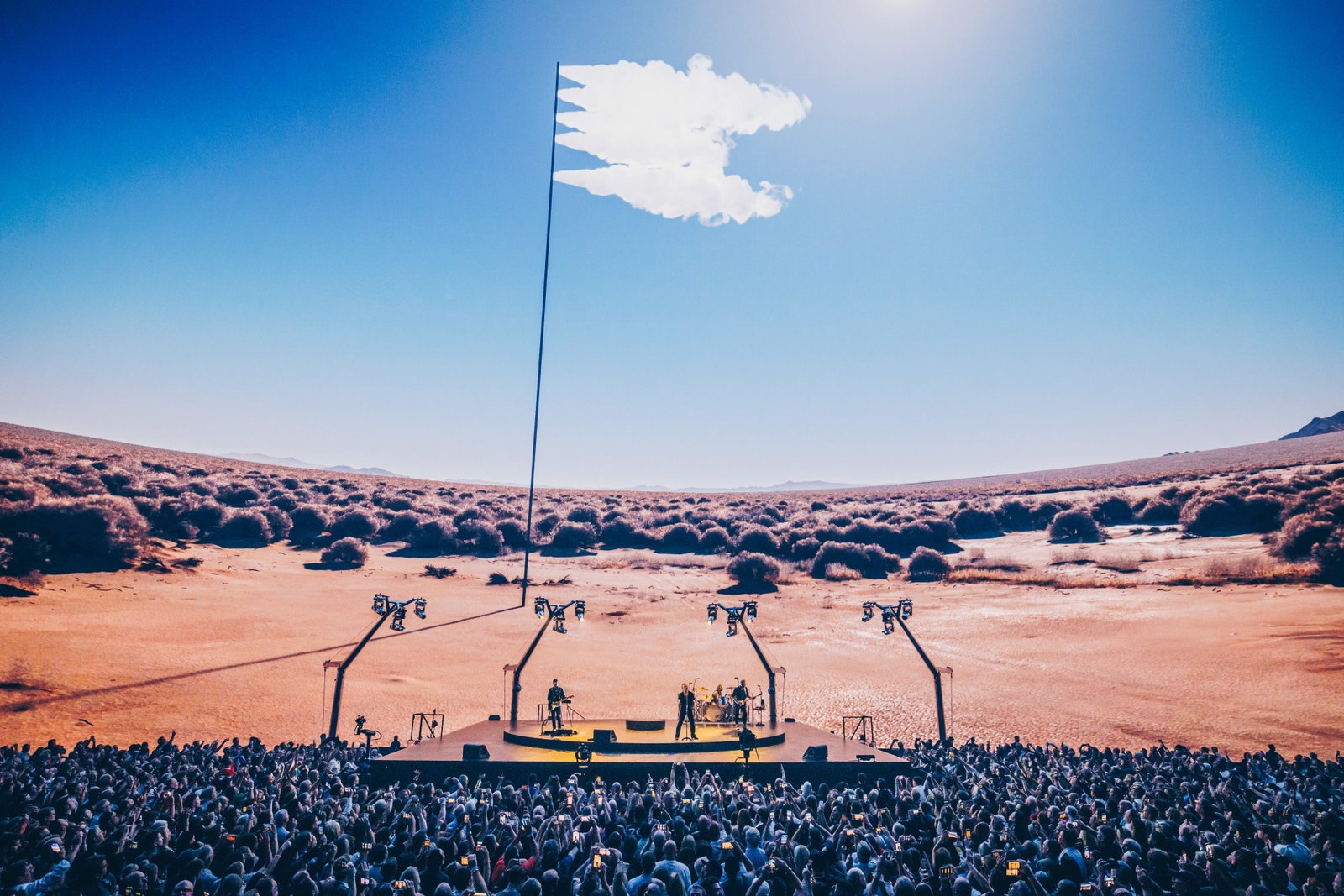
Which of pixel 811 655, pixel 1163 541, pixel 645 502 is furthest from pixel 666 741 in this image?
pixel 645 502

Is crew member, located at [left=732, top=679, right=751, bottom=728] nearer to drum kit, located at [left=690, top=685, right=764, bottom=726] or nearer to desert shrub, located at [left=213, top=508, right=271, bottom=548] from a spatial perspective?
drum kit, located at [left=690, top=685, right=764, bottom=726]

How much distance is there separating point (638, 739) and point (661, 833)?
6.03 metres

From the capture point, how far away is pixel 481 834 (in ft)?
27.8

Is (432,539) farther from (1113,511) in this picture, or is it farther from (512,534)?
(1113,511)

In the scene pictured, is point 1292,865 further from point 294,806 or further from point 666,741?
point 294,806

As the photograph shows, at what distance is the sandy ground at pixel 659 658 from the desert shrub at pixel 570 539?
13041 millimetres

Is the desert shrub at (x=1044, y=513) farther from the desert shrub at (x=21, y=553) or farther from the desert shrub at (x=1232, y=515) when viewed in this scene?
the desert shrub at (x=21, y=553)

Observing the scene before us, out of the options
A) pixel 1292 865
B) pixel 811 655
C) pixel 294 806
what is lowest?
pixel 811 655

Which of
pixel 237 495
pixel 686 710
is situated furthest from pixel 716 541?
pixel 237 495

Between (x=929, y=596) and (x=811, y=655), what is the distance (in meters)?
11.6

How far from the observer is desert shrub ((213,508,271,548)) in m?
39.5

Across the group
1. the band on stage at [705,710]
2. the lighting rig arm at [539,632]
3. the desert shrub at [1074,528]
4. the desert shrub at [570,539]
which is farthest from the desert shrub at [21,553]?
the desert shrub at [1074,528]

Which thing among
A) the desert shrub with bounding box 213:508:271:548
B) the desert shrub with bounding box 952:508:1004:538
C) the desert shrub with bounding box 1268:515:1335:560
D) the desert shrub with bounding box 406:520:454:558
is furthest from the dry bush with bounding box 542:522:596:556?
the desert shrub with bounding box 1268:515:1335:560

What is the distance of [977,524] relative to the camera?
51.9m
